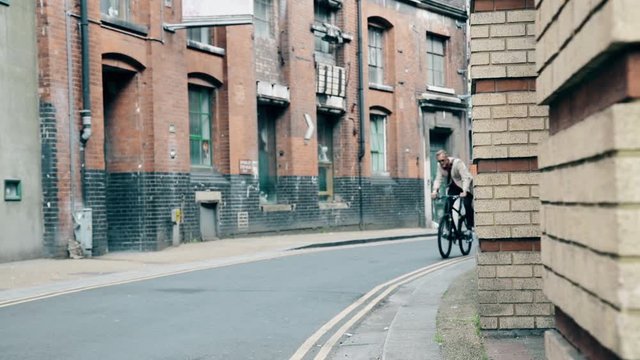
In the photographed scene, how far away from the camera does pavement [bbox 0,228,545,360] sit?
22.0ft

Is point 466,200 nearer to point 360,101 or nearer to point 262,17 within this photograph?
point 262,17

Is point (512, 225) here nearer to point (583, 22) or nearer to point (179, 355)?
point (179, 355)

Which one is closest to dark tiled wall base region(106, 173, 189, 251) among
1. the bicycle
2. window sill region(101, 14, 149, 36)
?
window sill region(101, 14, 149, 36)

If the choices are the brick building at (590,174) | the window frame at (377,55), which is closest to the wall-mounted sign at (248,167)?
the window frame at (377,55)

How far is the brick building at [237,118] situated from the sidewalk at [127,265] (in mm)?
759

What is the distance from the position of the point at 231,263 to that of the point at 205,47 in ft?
23.6

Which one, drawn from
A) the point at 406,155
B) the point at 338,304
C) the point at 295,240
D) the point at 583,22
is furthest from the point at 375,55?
the point at 583,22

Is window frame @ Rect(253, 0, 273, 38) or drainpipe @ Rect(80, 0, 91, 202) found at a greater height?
window frame @ Rect(253, 0, 273, 38)

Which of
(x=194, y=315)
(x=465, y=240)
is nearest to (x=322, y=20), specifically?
(x=465, y=240)

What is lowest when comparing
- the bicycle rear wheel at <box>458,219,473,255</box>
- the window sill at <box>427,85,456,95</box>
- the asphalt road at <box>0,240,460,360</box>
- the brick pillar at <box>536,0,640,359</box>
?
the asphalt road at <box>0,240,460,360</box>

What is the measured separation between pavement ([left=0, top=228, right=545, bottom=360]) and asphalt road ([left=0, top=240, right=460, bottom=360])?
914 millimetres

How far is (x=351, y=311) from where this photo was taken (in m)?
9.48

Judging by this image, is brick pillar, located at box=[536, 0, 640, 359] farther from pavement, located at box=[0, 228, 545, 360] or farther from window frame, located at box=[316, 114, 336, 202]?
window frame, located at box=[316, 114, 336, 202]

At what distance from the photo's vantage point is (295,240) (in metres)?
21.1
